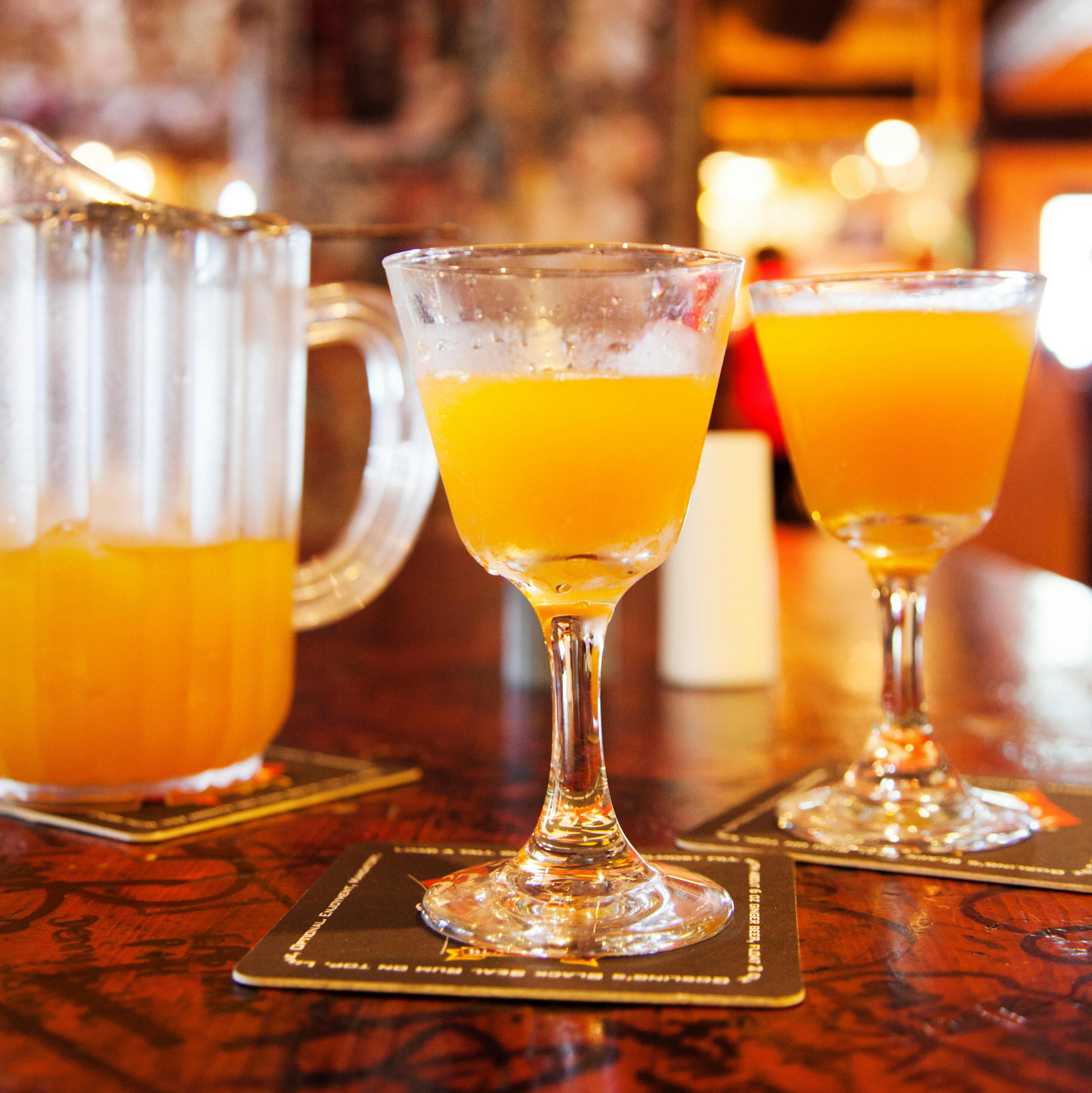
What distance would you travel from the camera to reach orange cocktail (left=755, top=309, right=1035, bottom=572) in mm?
772

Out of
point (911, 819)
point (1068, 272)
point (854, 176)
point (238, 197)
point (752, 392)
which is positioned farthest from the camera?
point (1068, 272)

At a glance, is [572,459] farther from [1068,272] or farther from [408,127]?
[1068,272]

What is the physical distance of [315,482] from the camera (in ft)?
11.3

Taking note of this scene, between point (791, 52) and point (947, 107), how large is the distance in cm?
98

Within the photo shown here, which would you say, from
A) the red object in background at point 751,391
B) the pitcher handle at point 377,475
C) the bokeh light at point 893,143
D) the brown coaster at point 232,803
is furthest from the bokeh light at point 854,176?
the brown coaster at point 232,803

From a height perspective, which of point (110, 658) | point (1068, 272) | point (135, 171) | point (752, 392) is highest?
point (1068, 272)

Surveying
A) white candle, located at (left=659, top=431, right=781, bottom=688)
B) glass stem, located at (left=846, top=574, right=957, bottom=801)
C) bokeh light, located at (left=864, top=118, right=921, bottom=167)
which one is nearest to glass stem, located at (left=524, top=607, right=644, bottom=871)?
glass stem, located at (left=846, top=574, right=957, bottom=801)

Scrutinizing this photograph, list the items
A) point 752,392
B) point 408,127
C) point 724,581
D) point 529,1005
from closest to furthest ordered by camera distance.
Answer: point 529,1005 → point 724,581 → point 408,127 → point 752,392

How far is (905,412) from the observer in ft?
2.56

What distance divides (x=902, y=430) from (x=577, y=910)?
1.24 ft

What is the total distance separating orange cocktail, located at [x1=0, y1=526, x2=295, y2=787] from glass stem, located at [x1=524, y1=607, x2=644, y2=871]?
0.25m

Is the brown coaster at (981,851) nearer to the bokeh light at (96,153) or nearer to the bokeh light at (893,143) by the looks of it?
the bokeh light at (96,153)

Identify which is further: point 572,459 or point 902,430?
point 902,430

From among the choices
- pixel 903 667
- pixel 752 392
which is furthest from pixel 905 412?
pixel 752 392
